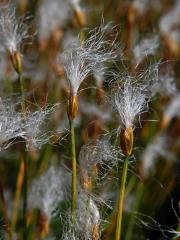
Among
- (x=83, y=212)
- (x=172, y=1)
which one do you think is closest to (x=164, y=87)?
(x=83, y=212)

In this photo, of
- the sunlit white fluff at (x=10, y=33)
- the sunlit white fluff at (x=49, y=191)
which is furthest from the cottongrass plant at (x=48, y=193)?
the sunlit white fluff at (x=10, y=33)

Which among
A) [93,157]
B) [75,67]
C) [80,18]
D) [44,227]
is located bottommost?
[44,227]

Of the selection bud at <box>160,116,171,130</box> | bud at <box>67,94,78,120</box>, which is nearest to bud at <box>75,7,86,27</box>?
bud at <box>160,116,171,130</box>

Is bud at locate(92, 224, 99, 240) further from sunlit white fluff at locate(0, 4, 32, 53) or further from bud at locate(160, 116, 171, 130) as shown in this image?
bud at locate(160, 116, 171, 130)

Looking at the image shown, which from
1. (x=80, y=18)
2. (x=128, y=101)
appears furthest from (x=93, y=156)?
(x=80, y=18)

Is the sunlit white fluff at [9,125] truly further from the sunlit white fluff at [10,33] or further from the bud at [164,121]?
the bud at [164,121]

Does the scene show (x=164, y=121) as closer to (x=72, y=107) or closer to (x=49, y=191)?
(x=49, y=191)
